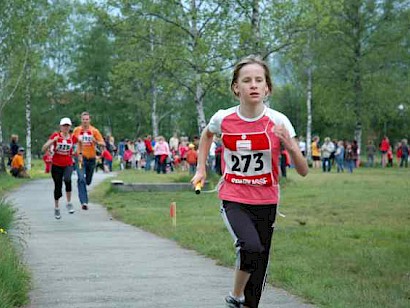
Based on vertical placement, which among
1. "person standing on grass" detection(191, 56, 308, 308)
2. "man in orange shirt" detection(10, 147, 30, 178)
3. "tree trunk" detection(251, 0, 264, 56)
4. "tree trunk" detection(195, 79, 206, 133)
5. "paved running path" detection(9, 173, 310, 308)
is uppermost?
"tree trunk" detection(251, 0, 264, 56)

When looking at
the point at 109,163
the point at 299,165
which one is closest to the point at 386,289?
the point at 299,165

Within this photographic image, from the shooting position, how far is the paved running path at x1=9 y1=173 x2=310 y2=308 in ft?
23.2

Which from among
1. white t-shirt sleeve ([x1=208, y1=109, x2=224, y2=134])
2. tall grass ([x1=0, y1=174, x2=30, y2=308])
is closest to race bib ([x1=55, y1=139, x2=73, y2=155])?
tall grass ([x1=0, y1=174, x2=30, y2=308])

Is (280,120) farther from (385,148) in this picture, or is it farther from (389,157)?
(389,157)

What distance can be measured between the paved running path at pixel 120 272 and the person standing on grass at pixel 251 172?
0.95m

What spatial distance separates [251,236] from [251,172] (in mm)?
459

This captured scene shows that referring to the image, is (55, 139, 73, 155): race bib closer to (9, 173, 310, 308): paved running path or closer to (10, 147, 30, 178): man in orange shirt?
(9, 173, 310, 308): paved running path

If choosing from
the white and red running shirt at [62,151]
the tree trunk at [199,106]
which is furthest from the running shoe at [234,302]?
the tree trunk at [199,106]

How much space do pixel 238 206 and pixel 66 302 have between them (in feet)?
6.27

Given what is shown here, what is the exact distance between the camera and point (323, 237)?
11.2 m

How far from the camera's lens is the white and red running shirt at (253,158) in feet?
19.6

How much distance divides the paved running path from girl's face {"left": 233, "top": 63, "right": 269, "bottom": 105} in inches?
72.7

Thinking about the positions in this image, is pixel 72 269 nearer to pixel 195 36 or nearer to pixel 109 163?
pixel 195 36

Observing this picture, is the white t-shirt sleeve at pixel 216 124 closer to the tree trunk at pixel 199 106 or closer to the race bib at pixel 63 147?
the race bib at pixel 63 147
